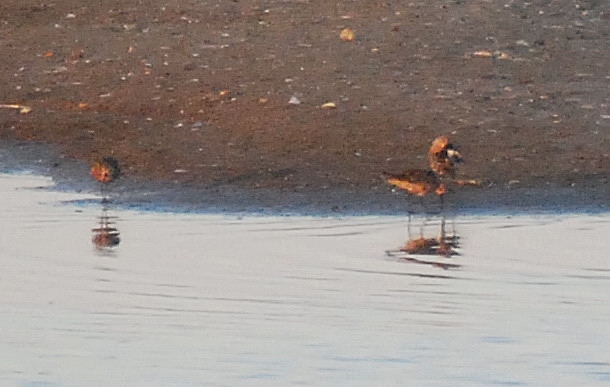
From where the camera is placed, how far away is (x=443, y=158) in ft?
42.5

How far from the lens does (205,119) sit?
50.4ft

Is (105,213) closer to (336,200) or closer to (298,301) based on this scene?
(336,200)

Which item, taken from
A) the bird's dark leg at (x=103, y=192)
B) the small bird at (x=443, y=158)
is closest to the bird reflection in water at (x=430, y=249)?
the small bird at (x=443, y=158)

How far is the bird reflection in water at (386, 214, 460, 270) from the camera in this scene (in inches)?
415

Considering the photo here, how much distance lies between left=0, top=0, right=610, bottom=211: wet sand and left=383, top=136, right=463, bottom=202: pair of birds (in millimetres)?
199

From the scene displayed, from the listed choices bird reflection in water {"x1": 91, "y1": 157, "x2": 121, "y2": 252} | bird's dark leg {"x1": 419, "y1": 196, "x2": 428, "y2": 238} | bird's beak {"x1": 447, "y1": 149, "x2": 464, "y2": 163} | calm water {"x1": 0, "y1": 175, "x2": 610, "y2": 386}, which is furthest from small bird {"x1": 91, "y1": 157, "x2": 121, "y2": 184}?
bird's beak {"x1": 447, "y1": 149, "x2": 464, "y2": 163}

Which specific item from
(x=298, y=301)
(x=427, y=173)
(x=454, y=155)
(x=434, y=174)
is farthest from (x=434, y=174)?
(x=298, y=301)

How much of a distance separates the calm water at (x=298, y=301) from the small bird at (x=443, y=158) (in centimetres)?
57

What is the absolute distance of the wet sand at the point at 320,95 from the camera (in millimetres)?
13609

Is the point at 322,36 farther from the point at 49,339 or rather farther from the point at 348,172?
the point at 49,339

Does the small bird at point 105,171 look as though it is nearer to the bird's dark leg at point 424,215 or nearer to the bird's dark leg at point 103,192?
the bird's dark leg at point 103,192

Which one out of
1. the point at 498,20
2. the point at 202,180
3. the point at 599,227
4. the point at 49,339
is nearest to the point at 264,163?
the point at 202,180

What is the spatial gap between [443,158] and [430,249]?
2.04 metres

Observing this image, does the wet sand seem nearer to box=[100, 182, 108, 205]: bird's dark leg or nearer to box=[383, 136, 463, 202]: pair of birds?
box=[383, 136, 463, 202]: pair of birds
